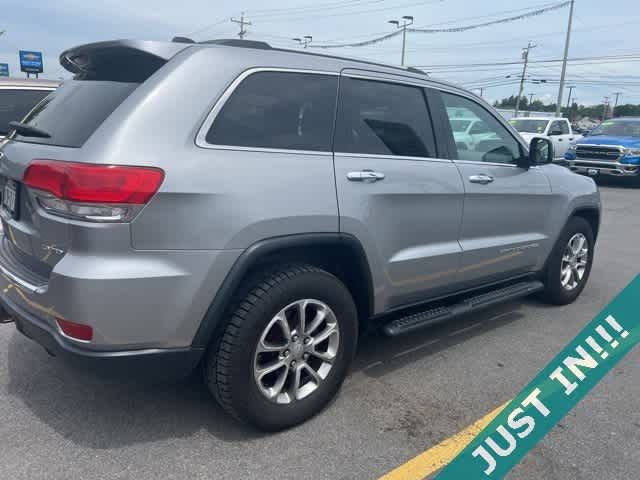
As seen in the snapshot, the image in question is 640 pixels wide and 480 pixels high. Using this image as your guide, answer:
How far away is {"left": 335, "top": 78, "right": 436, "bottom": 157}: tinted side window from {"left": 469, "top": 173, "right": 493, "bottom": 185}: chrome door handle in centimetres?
38

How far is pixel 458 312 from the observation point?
12.1 ft

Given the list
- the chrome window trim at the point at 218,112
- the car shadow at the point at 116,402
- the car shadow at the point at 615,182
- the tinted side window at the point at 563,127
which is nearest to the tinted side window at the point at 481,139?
the chrome window trim at the point at 218,112

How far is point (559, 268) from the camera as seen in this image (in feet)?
15.9

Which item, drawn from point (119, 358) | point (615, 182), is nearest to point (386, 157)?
point (119, 358)

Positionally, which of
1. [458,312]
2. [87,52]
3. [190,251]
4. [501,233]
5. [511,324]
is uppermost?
[87,52]

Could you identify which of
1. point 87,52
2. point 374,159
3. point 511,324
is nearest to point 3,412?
point 87,52

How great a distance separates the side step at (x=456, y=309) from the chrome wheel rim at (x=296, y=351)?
0.50 meters

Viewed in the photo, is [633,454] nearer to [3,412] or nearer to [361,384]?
[361,384]

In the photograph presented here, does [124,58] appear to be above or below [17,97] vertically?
above

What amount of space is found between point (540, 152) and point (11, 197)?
12.2 ft

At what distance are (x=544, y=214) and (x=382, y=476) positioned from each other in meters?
2.85

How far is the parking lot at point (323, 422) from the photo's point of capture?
8.36 ft

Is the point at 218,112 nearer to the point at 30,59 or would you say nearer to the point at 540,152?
the point at 540,152

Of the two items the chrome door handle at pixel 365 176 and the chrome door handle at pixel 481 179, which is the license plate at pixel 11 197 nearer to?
the chrome door handle at pixel 365 176
